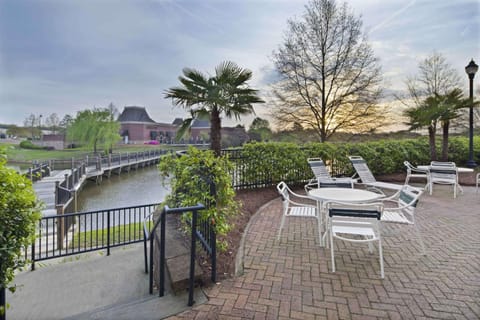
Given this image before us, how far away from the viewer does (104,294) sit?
10.5ft

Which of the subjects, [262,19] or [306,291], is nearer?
[306,291]

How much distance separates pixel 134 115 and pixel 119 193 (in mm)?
41500

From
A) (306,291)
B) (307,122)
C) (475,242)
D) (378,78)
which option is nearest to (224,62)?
(306,291)

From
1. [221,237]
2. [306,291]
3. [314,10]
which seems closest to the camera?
[306,291]

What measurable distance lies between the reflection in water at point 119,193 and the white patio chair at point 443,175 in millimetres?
10169

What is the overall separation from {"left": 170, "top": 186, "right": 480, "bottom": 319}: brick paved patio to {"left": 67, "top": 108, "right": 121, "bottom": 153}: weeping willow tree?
101 ft

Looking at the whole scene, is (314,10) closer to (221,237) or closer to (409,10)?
(409,10)

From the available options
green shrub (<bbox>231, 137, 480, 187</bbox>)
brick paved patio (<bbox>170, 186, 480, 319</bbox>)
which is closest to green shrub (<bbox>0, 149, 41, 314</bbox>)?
brick paved patio (<bbox>170, 186, 480, 319</bbox>)

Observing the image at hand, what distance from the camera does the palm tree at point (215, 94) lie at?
17.3ft

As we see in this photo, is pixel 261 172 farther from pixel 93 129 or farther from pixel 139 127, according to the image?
pixel 139 127

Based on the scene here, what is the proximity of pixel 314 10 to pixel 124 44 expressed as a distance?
821 centimetres

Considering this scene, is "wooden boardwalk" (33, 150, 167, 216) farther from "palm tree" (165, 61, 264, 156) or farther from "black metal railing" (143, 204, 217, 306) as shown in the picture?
"black metal railing" (143, 204, 217, 306)

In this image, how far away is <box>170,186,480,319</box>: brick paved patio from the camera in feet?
5.89

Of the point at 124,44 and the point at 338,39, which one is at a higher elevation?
the point at 338,39
